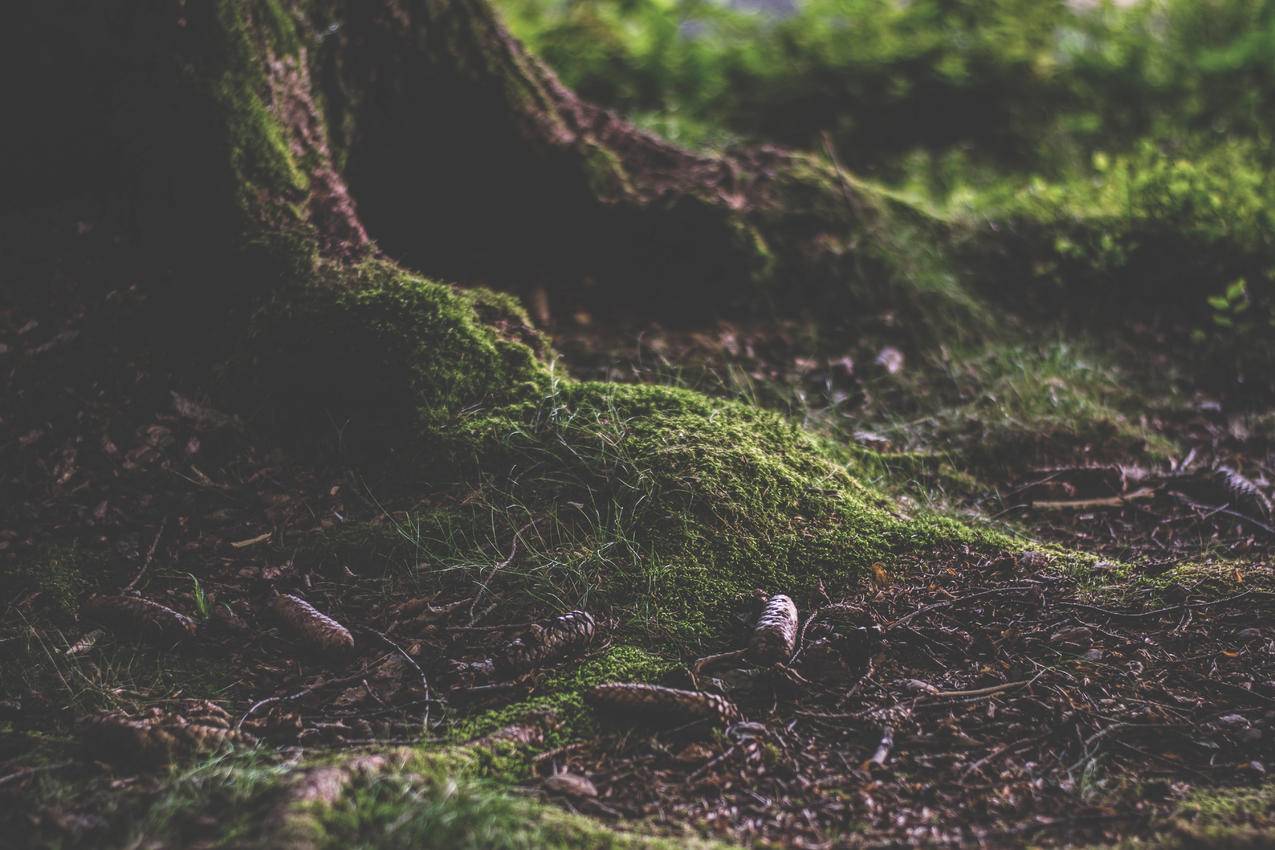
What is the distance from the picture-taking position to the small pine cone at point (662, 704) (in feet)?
7.76

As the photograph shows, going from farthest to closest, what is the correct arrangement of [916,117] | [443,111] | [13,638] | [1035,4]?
1. [1035,4]
2. [916,117]
3. [443,111]
4. [13,638]

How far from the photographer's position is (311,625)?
8.80 ft

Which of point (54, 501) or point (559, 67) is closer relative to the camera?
point (54, 501)

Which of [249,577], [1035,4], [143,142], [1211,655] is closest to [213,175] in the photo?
[143,142]

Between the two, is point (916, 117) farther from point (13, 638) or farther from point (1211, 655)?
point (13, 638)

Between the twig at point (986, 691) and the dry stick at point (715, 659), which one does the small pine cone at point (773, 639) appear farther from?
the twig at point (986, 691)

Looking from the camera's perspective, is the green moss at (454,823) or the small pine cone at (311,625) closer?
the green moss at (454,823)

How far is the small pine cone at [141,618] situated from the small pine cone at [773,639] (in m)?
1.69

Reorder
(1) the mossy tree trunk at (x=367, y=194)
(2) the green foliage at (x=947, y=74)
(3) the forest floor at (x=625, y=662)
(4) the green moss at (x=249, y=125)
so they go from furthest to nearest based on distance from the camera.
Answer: (2) the green foliage at (x=947, y=74), (4) the green moss at (x=249, y=125), (1) the mossy tree trunk at (x=367, y=194), (3) the forest floor at (x=625, y=662)

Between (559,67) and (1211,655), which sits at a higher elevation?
(559,67)

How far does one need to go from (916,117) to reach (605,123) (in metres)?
4.35

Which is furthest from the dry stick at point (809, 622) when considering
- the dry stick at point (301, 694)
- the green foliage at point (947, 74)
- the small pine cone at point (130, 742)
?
the green foliage at point (947, 74)

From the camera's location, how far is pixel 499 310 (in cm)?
376

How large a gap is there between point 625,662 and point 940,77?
7.39 m
